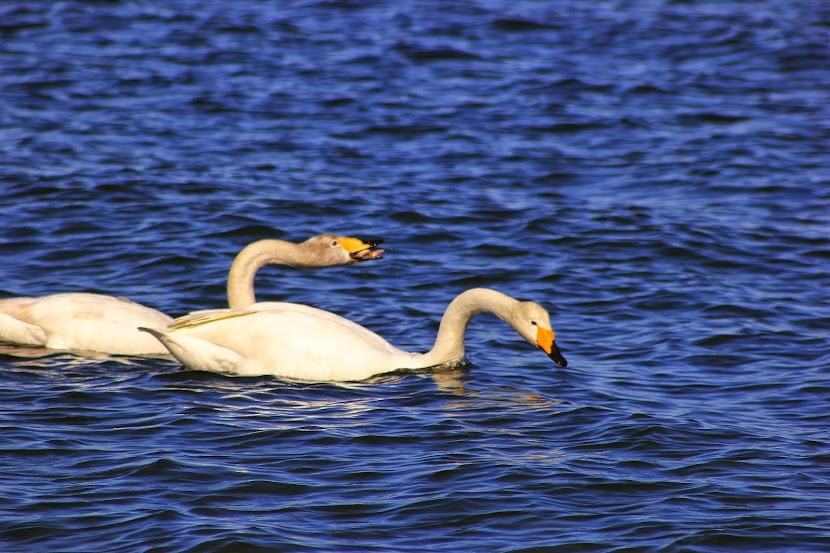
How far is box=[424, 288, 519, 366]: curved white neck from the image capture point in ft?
33.1

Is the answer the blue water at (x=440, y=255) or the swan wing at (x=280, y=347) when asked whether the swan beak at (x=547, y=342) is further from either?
the swan wing at (x=280, y=347)

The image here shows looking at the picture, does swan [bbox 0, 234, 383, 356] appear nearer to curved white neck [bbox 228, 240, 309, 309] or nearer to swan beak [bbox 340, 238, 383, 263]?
curved white neck [bbox 228, 240, 309, 309]

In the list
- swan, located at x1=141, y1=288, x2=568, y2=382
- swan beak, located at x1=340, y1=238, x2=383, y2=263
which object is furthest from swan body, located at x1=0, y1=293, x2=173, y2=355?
→ swan beak, located at x1=340, y1=238, x2=383, y2=263

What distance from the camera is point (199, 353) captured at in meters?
9.73

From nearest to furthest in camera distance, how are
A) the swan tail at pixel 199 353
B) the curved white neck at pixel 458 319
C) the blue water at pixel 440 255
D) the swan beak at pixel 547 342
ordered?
1. the blue water at pixel 440 255
2. the swan beak at pixel 547 342
3. the swan tail at pixel 199 353
4. the curved white neck at pixel 458 319

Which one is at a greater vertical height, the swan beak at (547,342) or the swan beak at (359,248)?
the swan beak at (359,248)

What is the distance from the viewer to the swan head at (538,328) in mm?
9562

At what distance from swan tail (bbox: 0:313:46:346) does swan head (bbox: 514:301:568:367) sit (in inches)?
147

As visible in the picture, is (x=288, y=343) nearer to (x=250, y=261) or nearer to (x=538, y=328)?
(x=250, y=261)

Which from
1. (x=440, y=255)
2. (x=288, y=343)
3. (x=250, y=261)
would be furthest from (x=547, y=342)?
(x=440, y=255)

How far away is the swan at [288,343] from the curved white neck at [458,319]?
138 mm

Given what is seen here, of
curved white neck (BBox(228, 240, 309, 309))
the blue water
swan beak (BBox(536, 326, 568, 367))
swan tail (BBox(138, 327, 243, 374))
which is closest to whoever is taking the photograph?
the blue water

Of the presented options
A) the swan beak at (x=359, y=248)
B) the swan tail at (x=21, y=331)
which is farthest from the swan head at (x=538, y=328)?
the swan tail at (x=21, y=331)

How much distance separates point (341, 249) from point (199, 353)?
5.16 ft
